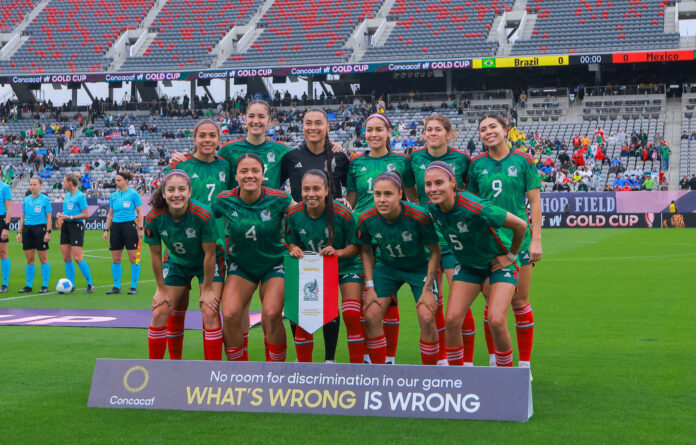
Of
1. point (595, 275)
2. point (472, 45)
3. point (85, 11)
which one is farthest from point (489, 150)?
point (85, 11)

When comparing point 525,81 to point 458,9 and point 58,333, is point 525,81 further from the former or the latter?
point 58,333

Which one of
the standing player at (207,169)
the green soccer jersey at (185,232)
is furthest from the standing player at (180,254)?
the standing player at (207,169)

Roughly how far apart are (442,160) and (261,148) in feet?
5.33

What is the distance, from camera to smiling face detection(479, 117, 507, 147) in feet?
21.4

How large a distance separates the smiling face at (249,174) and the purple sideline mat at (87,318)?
142 inches

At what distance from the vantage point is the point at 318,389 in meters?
5.42

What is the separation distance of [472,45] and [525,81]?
334 centimetres

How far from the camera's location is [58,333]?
30.4ft

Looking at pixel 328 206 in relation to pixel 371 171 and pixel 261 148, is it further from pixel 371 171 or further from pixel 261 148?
pixel 261 148

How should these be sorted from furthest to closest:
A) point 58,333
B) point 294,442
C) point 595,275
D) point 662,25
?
point 662,25 → point 595,275 → point 58,333 → point 294,442

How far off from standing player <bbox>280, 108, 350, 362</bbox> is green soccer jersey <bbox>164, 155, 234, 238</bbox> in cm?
56

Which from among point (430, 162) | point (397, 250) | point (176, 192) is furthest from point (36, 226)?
point (397, 250)

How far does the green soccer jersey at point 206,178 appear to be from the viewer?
7.12 m

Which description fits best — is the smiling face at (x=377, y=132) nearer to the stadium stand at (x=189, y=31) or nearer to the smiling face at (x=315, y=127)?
the smiling face at (x=315, y=127)
